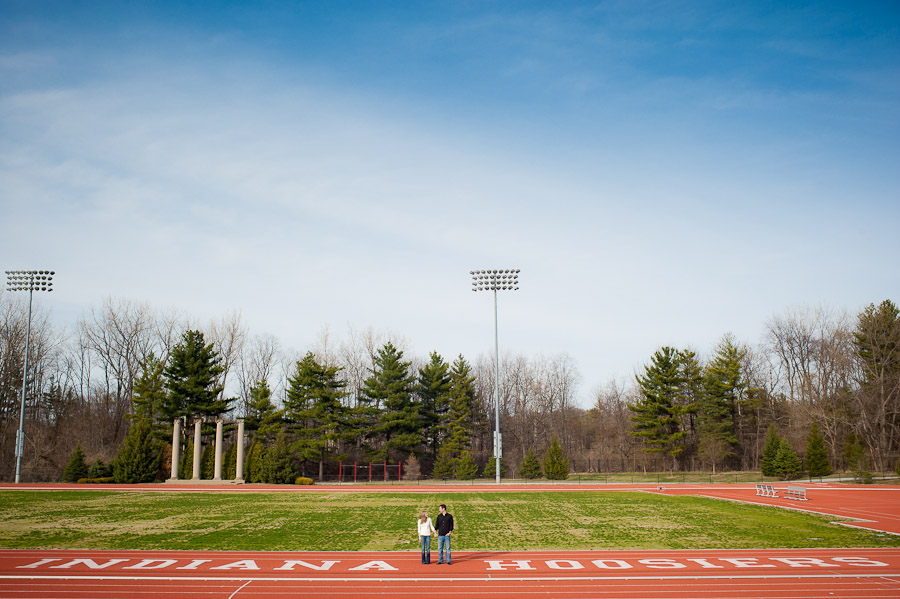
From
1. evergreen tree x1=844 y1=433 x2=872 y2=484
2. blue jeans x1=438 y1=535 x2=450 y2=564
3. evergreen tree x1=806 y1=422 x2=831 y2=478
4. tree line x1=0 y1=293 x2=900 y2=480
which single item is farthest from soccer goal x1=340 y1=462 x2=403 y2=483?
blue jeans x1=438 y1=535 x2=450 y2=564

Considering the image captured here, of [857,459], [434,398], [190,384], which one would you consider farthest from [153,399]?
[857,459]

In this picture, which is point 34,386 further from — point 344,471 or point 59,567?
point 59,567

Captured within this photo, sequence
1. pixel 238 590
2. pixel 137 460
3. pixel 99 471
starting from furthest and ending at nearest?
pixel 99 471, pixel 137 460, pixel 238 590

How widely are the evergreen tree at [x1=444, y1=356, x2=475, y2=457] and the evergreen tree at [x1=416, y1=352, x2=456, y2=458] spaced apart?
0.88 meters

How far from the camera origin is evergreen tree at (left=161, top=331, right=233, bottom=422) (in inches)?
2319

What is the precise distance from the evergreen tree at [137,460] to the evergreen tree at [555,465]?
33.0 meters

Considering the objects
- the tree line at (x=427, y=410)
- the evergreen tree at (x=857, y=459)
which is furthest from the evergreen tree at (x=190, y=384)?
the evergreen tree at (x=857, y=459)

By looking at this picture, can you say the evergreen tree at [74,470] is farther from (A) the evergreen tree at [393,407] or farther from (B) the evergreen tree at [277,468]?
(A) the evergreen tree at [393,407]

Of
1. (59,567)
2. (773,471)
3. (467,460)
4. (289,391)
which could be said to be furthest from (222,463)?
(773,471)

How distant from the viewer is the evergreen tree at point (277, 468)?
51.5 m

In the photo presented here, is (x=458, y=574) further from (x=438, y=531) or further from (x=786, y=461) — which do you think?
(x=786, y=461)

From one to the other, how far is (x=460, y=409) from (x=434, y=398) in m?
4.04

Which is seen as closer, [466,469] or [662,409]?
[466,469]

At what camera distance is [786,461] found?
50281 mm
